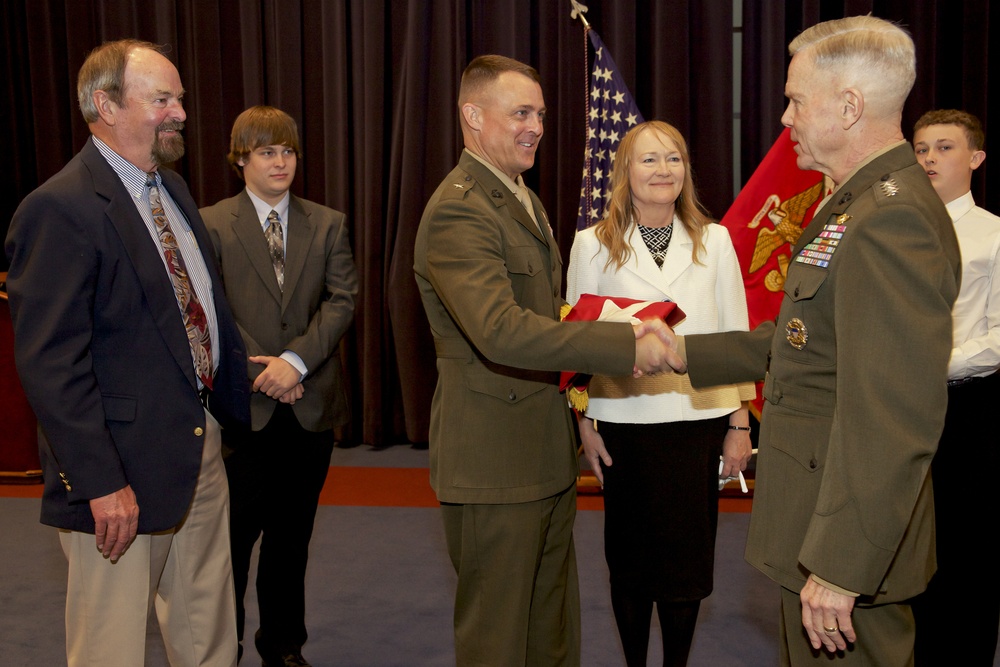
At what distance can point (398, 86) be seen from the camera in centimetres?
527

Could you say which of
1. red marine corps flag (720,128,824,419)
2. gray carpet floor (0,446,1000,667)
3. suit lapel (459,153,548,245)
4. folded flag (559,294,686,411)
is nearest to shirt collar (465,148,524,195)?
suit lapel (459,153,548,245)

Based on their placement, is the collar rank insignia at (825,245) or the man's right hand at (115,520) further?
the man's right hand at (115,520)

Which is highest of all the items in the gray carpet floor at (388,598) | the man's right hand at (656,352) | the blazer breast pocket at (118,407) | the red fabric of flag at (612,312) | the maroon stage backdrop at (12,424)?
the red fabric of flag at (612,312)

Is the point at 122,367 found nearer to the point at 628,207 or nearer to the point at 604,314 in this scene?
the point at 604,314

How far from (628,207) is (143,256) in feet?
4.22

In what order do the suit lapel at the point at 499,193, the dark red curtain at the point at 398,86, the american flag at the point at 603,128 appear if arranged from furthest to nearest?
1. the dark red curtain at the point at 398,86
2. the american flag at the point at 603,128
3. the suit lapel at the point at 499,193

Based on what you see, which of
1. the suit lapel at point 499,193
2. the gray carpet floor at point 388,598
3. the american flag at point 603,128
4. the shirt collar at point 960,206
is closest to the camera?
the suit lapel at point 499,193

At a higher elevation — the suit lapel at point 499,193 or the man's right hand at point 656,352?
the suit lapel at point 499,193

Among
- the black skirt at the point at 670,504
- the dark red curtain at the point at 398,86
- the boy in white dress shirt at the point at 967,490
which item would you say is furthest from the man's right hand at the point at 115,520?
the dark red curtain at the point at 398,86

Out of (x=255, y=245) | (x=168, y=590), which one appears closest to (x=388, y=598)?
(x=168, y=590)

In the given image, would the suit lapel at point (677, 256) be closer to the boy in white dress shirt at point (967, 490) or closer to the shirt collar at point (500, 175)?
the shirt collar at point (500, 175)

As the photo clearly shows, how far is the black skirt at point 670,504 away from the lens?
7.75ft

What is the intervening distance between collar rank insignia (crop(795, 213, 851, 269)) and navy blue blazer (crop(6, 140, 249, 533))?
1287mm

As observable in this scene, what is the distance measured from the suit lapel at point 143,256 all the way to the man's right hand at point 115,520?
284mm
